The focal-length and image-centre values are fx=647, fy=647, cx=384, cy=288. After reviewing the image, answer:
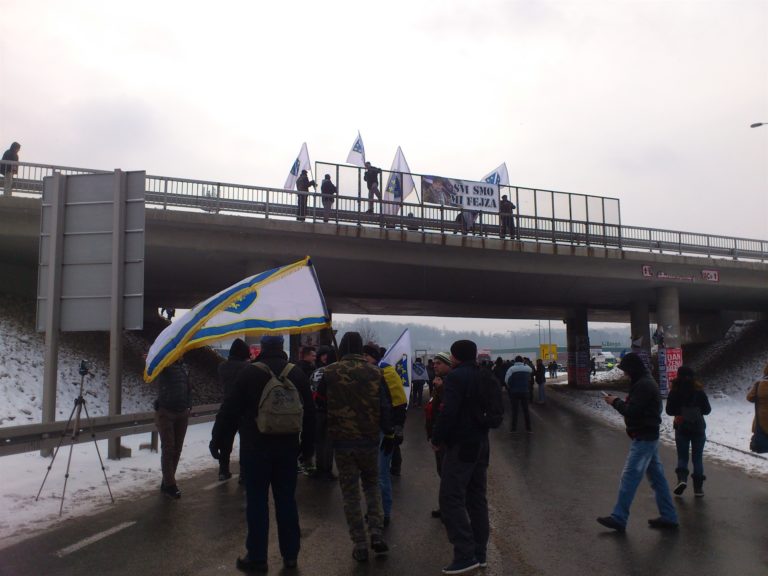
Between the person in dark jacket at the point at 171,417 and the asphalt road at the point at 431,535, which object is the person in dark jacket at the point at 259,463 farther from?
the person in dark jacket at the point at 171,417

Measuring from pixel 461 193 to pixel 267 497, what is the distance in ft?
67.0

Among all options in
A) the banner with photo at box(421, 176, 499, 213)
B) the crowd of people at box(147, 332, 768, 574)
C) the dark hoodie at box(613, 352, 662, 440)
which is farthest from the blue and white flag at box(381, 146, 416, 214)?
the crowd of people at box(147, 332, 768, 574)

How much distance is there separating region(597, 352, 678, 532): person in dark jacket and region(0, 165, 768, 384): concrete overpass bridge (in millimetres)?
14830

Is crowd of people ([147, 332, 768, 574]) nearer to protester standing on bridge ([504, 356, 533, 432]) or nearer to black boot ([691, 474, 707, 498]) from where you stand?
black boot ([691, 474, 707, 498])

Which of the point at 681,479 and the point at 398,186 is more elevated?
the point at 398,186

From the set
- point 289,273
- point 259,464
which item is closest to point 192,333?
point 289,273

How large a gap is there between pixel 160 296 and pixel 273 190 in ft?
45.3

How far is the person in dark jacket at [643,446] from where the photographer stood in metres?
6.51

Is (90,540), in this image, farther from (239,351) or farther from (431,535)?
(431,535)

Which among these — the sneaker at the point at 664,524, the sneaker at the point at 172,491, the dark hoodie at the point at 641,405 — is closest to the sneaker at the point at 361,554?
the dark hoodie at the point at 641,405

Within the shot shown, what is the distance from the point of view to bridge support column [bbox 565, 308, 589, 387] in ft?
115

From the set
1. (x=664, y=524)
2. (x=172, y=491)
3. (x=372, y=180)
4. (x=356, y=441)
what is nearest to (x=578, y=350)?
(x=372, y=180)

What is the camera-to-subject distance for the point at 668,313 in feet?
90.8

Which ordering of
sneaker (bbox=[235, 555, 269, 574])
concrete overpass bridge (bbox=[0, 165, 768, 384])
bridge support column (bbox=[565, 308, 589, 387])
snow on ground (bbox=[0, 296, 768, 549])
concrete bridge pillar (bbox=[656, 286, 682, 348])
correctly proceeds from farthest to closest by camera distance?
bridge support column (bbox=[565, 308, 589, 387])
concrete bridge pillar (bbox=[656, 286, 682, 348])
concrete overpass bridge (bbox=[0, 165, 768, 384])
snow on ground (bbox=[0, 296, 768, 549])
sneaker (bbox=[235, 555, 269, 574])
